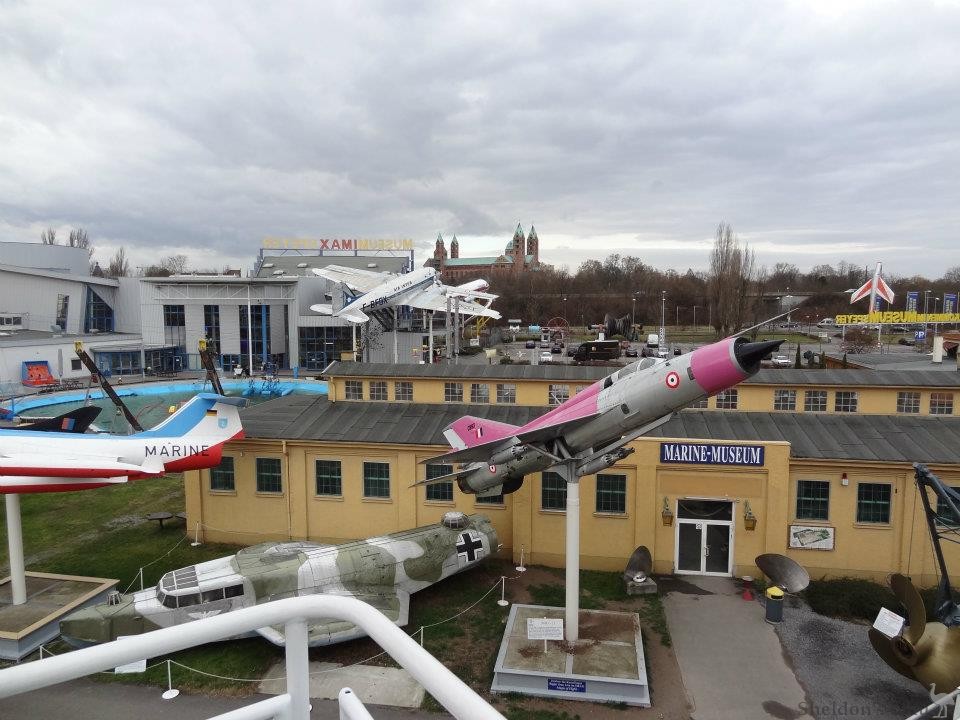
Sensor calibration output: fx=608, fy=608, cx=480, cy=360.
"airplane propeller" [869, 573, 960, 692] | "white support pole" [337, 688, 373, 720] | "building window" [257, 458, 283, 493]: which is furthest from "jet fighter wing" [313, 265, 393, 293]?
"white support pole" [337, 688, 373, 720]

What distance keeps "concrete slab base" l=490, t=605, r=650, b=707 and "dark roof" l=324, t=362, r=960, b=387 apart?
8679 millimetres

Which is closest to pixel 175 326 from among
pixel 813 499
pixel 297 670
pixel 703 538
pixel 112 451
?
pixel 112 451

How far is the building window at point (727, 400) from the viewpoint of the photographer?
2452 cm

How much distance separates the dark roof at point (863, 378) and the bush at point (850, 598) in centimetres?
742

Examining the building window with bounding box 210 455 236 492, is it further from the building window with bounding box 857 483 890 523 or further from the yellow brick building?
the building window with bounding box 857 483 890 523

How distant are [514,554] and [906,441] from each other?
14784 mm

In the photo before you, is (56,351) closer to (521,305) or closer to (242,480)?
(242,480)

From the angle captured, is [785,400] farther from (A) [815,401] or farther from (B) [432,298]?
(B) [432,298]

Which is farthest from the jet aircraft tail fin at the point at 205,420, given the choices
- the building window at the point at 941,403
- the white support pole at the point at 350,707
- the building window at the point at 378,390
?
the building window at the point at 941,403

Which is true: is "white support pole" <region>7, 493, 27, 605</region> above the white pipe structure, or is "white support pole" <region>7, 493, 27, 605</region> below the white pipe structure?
below

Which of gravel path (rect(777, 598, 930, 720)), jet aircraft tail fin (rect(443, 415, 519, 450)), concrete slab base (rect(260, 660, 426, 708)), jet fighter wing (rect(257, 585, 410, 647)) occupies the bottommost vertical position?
concrete slab base (rect(260, 660, 426, 708))

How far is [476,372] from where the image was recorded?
2664cm

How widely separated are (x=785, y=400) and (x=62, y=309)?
7705 cm

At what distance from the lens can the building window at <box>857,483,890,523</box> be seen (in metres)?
21.1
